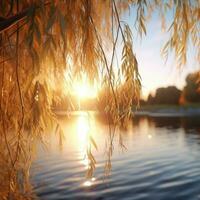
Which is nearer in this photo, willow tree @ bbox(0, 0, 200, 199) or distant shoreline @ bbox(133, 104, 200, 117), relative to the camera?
willow tree @ bbox(0, 0, 200, 199)

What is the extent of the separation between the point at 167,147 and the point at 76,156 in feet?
22.7

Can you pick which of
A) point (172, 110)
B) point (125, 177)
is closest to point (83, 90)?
point (125, 177)

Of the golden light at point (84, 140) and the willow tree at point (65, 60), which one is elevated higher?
the willow tree at point (65, 60)

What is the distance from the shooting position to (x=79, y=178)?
1524 cm

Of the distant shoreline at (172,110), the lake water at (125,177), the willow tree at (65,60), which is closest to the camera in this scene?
the willow tree at (65,60)

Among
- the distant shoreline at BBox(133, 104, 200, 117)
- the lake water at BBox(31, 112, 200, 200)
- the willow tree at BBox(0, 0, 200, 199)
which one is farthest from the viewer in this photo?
the distant shoreline at BBox(133, 104, 200, 117)

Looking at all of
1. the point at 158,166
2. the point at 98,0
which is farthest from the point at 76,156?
the point at 98,0

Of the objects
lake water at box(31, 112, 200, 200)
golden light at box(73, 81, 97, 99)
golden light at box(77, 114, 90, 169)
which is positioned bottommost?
lake water at box(31, 112, 200, 200)

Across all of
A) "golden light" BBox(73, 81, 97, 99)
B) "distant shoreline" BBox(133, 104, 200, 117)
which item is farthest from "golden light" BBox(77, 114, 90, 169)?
"distant shoreline" BBox(133, 104, 200, 117)

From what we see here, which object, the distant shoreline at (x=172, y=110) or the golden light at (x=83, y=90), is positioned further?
the distant shoreline at (x=172, y=110)

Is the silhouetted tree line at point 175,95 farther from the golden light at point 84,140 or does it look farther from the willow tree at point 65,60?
the willow tree at point 65,60

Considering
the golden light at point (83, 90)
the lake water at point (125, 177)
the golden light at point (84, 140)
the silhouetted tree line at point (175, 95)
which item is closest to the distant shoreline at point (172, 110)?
the silhouetted tree line at point (175, 95)

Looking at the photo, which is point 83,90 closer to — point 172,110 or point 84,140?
point 84,140

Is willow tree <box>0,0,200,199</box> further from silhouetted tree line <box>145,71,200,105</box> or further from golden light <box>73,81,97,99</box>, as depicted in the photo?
silhouetted tree line <box>145,71,200,105</box>
